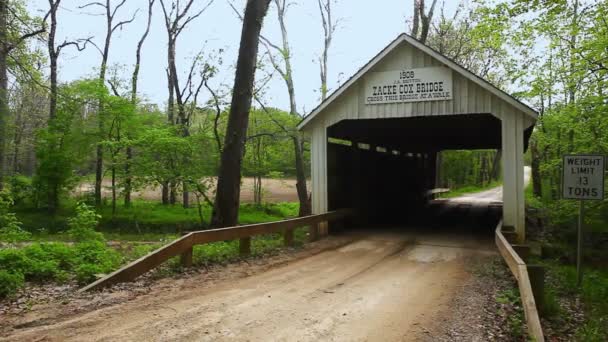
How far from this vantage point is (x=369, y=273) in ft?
23.2

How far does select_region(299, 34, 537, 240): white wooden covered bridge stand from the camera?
32.3 ft

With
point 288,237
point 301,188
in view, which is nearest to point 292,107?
point 301,188

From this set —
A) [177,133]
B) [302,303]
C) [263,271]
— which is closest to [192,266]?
[263,271]

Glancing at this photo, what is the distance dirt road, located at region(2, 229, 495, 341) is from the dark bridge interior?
5.07 meters

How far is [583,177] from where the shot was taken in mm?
7594

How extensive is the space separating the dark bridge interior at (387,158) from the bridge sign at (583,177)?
4.10 meters

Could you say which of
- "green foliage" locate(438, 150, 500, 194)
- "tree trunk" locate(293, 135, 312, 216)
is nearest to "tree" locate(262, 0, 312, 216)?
"tree trunk" locate(293, 135, 312, 216)

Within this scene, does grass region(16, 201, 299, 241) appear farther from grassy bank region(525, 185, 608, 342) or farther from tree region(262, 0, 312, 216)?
grassy bank region(525, 185, 608, 342)

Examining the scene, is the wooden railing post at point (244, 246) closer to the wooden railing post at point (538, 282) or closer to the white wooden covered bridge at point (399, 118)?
the white wooden covered bridge at point (399, 118)

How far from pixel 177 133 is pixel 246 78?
10.3m

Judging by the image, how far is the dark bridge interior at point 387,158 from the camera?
507 inches

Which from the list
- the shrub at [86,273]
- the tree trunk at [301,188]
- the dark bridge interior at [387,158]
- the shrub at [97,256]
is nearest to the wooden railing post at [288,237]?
the dark bridge interior at [387,158]

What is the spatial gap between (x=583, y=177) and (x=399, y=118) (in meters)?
5.52

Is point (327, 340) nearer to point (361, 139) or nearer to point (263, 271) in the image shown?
point (263, 271)
